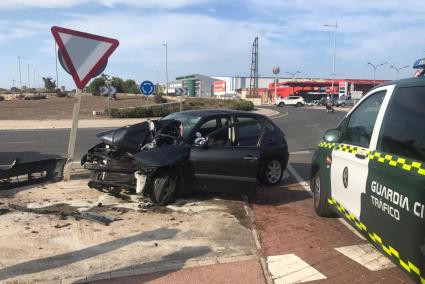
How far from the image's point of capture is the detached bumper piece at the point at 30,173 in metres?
6.01

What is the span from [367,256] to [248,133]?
3.41 meters

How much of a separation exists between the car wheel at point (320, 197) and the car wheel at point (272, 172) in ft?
5.77

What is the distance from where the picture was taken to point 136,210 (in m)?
6.56

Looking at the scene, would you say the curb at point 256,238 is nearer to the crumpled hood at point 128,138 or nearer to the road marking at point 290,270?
the road marking at point 290,270

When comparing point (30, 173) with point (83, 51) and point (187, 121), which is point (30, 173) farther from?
point (187, 121)

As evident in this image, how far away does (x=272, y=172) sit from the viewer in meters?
8.53

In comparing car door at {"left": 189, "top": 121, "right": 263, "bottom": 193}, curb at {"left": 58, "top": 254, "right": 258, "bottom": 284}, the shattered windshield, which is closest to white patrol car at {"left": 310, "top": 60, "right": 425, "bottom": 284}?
curb at {"left": 58, "top": 254, "right": 258, "bottom": 284}

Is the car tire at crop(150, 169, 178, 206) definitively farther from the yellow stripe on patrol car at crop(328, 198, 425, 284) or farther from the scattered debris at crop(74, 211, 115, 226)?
the yellow stripe on patrol car at crop(328, 198, 425, 284)

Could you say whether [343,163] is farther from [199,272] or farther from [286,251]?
[199,272]

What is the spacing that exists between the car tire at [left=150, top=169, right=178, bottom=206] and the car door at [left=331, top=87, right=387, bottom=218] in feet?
7.66

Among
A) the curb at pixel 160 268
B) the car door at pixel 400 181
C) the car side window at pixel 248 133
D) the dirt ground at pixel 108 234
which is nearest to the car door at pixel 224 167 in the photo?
the dirt ground at pixel 108 234

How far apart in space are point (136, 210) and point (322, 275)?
9.68 ft

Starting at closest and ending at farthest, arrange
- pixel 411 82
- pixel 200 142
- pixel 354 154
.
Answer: pixel 411 82
pixel 354 154
pixel 200 142

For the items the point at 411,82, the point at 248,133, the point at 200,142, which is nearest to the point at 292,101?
the point at 248,133
